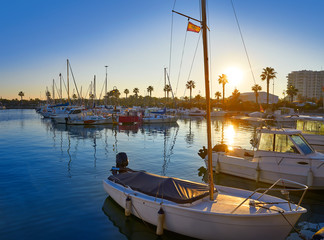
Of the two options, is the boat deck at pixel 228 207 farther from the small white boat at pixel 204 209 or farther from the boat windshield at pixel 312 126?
the boat windshield at pixel 312 126

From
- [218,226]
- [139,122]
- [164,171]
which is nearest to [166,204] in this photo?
[218,226]

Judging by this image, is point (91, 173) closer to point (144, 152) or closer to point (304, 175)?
point (144, 152)

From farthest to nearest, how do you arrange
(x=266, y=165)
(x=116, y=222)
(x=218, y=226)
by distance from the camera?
(x=266, y=165)
(x=116, y=222)
(x=218, y=226)

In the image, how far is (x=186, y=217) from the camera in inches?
322

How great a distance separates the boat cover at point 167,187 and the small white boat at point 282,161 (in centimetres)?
600

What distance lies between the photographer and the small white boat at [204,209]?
7594 millimetres

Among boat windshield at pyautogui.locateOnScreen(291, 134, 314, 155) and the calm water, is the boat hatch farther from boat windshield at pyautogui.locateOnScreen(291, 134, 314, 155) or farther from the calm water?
the calm water

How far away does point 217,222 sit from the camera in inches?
304

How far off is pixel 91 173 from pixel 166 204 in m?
9.67

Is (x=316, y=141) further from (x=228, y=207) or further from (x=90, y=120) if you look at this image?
(x=90, y=120)

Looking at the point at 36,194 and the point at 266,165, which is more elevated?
the point at 266,165

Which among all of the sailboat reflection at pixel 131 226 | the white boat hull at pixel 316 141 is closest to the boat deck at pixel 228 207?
the sailboat reflection at pixel 131 226

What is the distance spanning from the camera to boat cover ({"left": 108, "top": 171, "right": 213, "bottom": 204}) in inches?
347

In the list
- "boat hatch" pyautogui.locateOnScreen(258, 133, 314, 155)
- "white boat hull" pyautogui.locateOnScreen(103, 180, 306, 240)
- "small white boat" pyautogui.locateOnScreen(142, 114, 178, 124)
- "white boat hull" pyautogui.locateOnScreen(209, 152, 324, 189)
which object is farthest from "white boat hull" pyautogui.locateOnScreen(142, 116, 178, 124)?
"white boat hull" pyautogui.locateOnScreen(103, 180, 306, 240)
